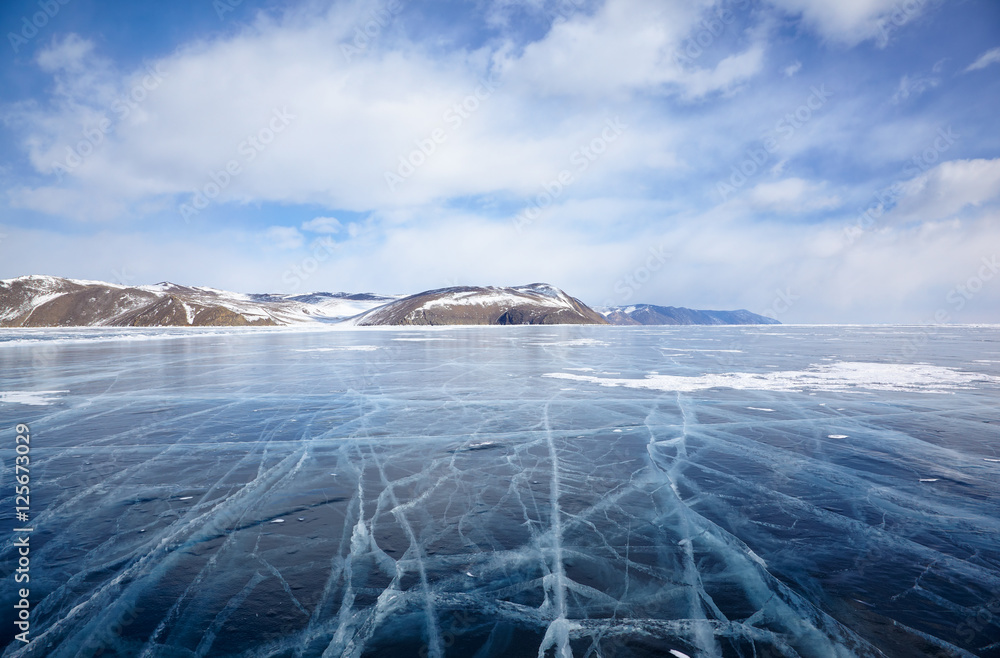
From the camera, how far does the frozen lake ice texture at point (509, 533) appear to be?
3.52 meters

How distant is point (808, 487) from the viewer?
254 inches

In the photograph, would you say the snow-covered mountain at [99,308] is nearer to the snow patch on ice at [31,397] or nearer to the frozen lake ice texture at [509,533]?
the snow patch on ice at [31,397]

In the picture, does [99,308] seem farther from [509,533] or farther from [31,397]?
[509,533]

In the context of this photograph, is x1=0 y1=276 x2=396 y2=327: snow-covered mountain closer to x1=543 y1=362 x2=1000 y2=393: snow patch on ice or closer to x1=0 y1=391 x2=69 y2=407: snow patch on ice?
x1=0 y1=391 x2=69 y2=407: snow patch on ice

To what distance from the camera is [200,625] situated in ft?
11.7

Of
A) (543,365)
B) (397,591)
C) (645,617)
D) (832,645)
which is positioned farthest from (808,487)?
(543,365)

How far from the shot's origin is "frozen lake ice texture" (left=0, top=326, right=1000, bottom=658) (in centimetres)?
352

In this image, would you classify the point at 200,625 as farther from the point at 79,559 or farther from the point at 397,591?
the point at 79,559

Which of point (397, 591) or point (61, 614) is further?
point (397, 591)

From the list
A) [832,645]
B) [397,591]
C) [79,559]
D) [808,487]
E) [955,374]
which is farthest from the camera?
[955,374]

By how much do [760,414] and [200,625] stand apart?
39.2ft

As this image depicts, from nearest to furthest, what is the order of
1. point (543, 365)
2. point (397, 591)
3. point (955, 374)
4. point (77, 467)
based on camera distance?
1. point (397, 591)
2. point (77, 467)
3. point (955, 374)
4. point (543, 365)

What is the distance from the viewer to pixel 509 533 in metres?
5.08

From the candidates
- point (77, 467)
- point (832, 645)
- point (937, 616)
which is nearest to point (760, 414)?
point (937, 616)
